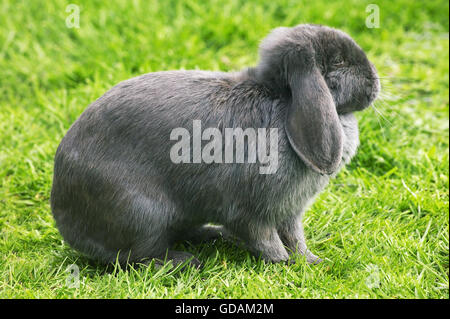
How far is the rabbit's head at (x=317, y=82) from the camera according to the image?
3055 mm

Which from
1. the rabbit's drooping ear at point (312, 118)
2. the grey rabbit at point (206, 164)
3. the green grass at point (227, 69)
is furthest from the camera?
the green grass at point (227, 69)

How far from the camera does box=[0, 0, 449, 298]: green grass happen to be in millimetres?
3289

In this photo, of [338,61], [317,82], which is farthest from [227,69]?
[317,82]

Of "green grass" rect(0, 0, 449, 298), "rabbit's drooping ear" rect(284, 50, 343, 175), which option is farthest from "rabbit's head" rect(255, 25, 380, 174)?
"green grass" rect(0, 0, 449, 298)

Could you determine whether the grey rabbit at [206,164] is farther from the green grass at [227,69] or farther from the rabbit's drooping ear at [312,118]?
the green grass at [227,69]

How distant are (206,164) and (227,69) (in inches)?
97.8

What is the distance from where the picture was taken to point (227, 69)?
556cm

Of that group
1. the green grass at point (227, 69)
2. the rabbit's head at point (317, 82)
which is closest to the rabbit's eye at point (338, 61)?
the rabbit's head at point (317, 82)

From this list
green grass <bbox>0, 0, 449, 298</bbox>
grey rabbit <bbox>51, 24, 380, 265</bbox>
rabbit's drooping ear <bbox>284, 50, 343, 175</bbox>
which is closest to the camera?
rabbit's drooping ear <bbox>284, 50, 343, 175</bbox>

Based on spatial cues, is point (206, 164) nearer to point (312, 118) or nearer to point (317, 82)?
point (312, 118)

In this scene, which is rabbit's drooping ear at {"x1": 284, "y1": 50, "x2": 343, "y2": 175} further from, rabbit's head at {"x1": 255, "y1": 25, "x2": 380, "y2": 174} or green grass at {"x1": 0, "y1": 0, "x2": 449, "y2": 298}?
green grass at {"x1": 0, "y1": 0, "x2": 449, "y2": 298}

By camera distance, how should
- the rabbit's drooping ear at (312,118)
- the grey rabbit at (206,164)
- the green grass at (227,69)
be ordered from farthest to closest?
the green grass at (227,69) → the grey rabbit at (206,164) → the rabbit's drooping ear at (312,118)
